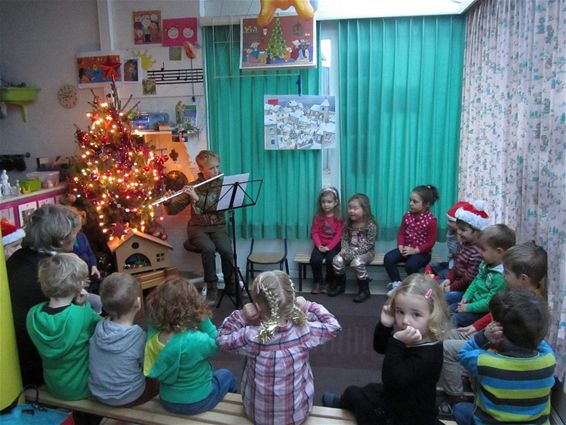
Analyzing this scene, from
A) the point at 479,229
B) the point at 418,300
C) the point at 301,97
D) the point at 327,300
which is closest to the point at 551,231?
the point at 479,229

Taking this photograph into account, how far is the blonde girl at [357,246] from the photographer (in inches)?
152

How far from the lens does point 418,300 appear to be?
5.48 ft

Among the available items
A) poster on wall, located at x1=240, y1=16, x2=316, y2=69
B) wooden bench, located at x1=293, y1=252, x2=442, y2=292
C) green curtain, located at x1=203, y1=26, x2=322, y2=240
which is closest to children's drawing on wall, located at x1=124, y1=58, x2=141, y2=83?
green curtain, located at x1=203, y1=26, x2=322, y2=240

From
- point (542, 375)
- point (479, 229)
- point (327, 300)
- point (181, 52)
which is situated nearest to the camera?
point (542, 375)

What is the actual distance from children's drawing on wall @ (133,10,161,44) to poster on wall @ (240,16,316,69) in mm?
780

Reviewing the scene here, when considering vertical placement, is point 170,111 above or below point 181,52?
below

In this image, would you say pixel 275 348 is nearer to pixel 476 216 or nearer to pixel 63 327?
pixel 63 327

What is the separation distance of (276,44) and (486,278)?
2.48 metres

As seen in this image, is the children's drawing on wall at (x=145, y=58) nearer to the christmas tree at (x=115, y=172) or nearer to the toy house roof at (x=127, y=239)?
the christmas tree at (x=115, y=172)

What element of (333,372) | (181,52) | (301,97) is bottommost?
(333,372)

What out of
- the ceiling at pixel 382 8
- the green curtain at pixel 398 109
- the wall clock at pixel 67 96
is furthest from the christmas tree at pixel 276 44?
the wall clock at pixel 67 96

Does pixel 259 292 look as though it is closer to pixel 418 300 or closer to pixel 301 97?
pixel 418 300

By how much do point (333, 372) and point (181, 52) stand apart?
2.92 metres

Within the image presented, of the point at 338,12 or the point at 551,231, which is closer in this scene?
the point at 551,231
